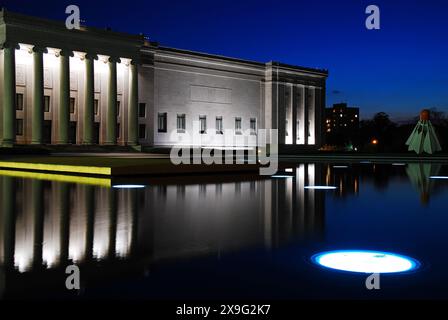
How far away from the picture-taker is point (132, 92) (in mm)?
44594

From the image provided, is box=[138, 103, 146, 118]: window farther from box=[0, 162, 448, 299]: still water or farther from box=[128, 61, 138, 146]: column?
box=[0, 162, 448, 299]: still water

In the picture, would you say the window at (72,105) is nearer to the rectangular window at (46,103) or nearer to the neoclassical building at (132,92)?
the neoclassical building at (132,92)

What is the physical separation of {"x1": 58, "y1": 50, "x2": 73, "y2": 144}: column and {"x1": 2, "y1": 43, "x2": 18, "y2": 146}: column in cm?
367

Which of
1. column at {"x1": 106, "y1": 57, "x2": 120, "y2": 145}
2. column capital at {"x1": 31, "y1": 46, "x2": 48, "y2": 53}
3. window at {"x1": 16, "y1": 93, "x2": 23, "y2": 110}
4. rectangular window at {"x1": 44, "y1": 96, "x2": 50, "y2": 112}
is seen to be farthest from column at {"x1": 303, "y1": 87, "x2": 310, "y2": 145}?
window at {"x1": 16, "y1": 93, "x2": 23, "y2": 110}

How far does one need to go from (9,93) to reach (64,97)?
14.1ft

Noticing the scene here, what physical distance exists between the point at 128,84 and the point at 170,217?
3961 centimetres

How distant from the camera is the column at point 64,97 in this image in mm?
39656

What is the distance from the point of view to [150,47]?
154 feet

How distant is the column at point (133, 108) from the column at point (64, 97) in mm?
5993

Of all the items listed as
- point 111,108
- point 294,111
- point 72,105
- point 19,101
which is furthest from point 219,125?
point 19,101

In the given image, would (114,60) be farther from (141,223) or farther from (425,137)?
(141,223)
